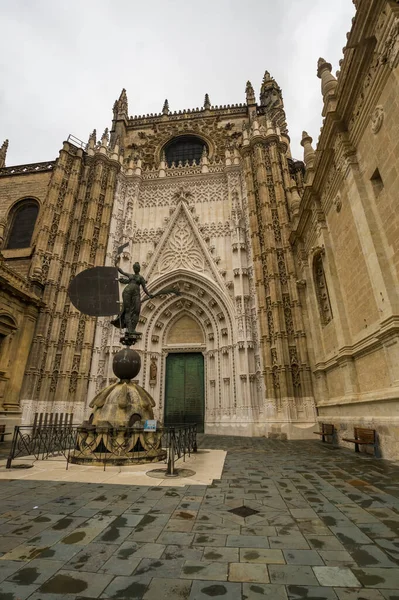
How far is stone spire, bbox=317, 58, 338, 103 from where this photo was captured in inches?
440

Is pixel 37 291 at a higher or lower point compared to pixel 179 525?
higher

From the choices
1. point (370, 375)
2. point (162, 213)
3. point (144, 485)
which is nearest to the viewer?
point (144, 485)

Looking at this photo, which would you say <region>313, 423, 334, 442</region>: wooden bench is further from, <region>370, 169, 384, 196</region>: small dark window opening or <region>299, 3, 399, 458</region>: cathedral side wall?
<region>370, 169, 384, 196</region>: small dark window opening

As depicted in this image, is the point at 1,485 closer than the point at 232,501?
No

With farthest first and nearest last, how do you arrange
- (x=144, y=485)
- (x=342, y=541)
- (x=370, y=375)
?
(x=370, y=375), (x=144, y=485), (x=342, y=541)

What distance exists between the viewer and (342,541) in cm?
292

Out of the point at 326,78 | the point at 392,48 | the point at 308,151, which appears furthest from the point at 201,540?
the point at 308,151

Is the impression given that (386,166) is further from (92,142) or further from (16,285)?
(92,142)

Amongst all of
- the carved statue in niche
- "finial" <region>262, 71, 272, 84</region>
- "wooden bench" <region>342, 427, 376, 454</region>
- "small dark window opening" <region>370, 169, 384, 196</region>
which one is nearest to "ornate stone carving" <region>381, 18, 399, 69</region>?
"small dark window opening" <region>370, 169, 384, 196</region>

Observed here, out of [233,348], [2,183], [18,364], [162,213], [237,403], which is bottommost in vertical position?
[237,403]

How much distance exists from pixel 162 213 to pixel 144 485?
18334mm

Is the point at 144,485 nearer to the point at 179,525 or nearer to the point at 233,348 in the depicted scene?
the point at 179,525

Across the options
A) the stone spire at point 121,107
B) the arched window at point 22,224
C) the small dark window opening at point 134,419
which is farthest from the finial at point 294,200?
the stone spire at point 121,107

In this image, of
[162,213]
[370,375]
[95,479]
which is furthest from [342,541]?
[162,213]
